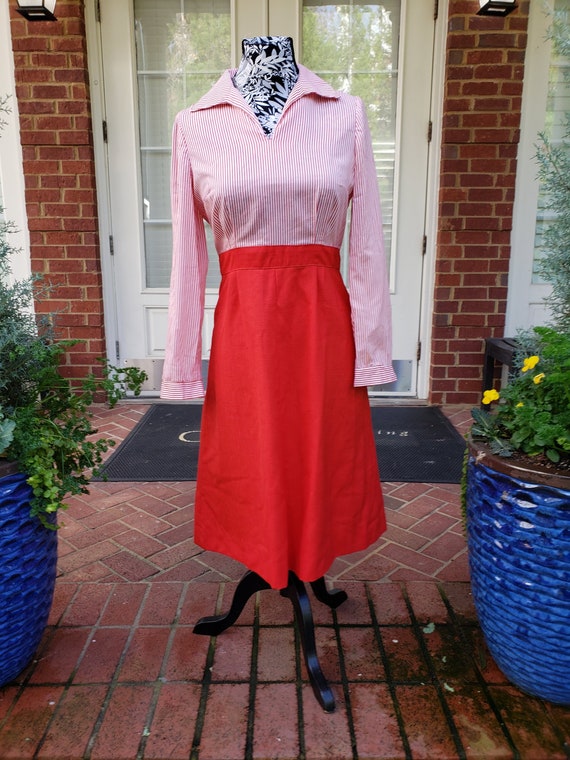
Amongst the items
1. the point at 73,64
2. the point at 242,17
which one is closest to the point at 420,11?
the point at 242,17

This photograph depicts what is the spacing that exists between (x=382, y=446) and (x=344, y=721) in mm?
2066

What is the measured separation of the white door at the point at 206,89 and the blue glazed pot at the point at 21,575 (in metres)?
2.82

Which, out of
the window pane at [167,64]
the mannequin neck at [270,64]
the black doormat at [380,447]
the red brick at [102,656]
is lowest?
the red brick at [102,656]

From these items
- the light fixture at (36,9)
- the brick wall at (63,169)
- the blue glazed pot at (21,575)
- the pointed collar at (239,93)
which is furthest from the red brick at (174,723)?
the light fixture at (36,9)

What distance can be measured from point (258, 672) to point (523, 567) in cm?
82

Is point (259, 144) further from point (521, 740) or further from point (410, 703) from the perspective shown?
point (521, 740)

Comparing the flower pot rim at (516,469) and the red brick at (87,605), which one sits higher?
the flower pot rim at (516,469)

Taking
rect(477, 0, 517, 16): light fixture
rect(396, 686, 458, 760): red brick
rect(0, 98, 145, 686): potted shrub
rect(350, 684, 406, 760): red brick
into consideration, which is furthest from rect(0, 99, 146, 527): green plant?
rect(477, 0, 517, 16): light fixture

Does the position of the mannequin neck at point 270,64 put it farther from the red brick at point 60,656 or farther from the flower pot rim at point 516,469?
the red brick at point 60,656

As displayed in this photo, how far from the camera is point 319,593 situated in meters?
1.90

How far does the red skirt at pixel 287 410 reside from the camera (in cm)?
146

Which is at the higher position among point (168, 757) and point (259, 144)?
point (259, 144)

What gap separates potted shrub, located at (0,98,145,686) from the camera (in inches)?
56.6

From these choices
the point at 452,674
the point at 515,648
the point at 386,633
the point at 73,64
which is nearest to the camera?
the point at 515,648
